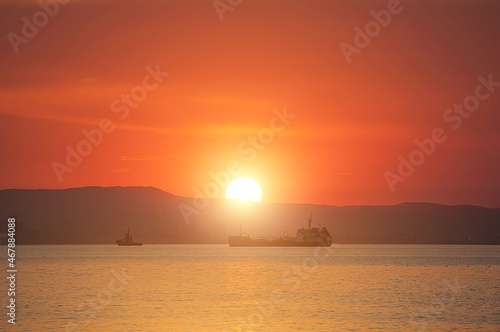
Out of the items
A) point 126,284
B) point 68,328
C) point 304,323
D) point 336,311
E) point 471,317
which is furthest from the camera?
point 126,284

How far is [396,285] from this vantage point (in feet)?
322

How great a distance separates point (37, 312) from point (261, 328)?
876 inches

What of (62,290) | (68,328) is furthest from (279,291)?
(68,328)

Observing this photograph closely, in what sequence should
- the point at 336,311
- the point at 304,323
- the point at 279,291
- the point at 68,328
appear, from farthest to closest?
1. the point at 279,291
2. the point at 336,311
3. the point at 304,323
4. the point at 68,328

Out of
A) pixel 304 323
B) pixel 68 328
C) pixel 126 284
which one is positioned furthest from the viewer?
pixel 126 284

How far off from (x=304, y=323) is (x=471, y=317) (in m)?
16.0

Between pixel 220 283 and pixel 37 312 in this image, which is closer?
pixel 37 312

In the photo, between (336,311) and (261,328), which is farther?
(336,311)

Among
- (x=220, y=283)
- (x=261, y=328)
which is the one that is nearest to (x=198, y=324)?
(x=261, y=328)

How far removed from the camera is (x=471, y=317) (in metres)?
59.2

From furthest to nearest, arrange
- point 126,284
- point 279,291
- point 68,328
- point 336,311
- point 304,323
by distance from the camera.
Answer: point 126,284 < point 279,291 < point 336,311 < point 304,323 < point 68,328

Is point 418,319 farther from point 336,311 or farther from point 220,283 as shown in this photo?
point 220,283

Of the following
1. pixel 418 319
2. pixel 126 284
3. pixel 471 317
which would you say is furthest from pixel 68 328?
pixel 126 284

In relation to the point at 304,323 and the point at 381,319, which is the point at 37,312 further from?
the point at 381,319
